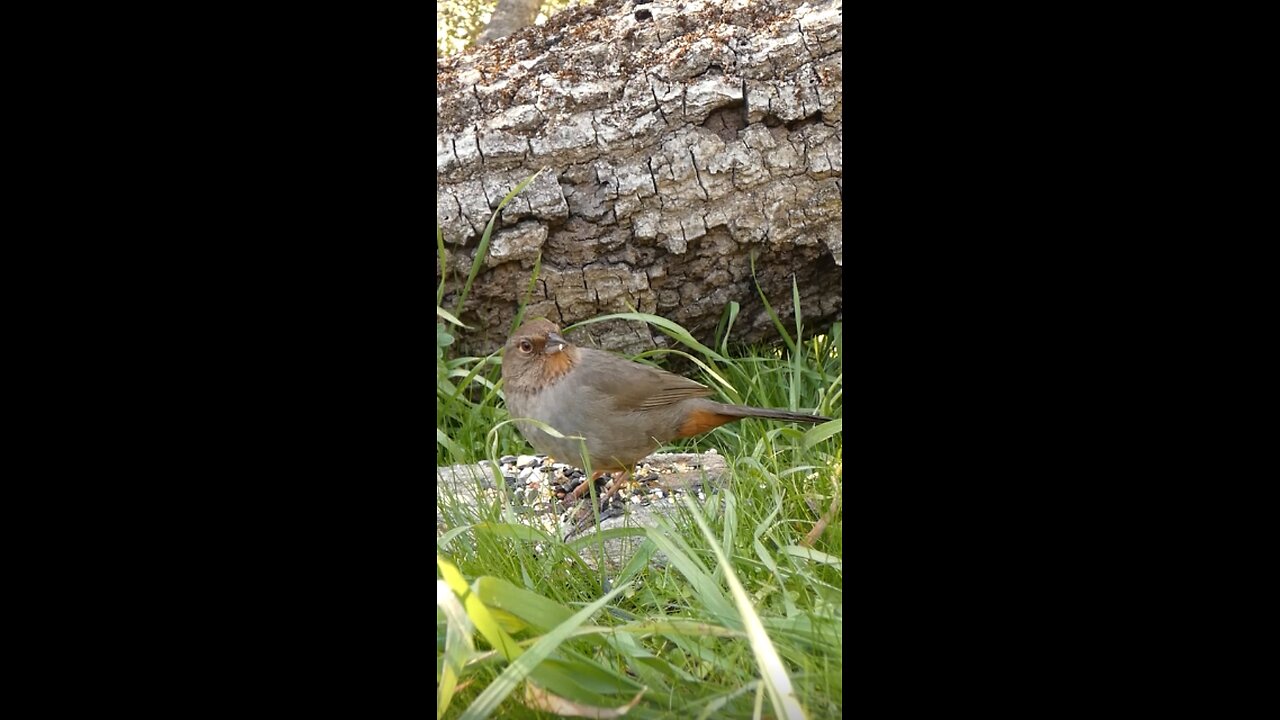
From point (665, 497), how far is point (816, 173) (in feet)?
2.71

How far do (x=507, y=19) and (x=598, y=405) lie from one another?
867 mm

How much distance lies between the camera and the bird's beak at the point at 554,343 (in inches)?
79.5

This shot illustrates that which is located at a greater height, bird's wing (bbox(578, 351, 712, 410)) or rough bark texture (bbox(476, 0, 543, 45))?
rough bark texture (bbox(476, 0, 543, 45))

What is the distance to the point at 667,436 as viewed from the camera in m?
2.11

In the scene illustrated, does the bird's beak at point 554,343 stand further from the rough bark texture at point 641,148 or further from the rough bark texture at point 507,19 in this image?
the rough bark texture at point 507,19

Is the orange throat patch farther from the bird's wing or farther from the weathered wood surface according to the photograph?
the weathered wood surface

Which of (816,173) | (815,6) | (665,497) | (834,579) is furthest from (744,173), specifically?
(834,579)

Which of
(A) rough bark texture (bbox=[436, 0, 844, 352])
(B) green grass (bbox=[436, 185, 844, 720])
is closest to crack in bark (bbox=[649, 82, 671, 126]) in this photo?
(A) rough bark texture (bbox=[436, 0, 844, 352])

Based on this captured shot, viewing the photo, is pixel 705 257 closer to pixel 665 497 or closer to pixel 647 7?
Answer: pixel 647 7

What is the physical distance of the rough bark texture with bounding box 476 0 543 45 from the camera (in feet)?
7.54

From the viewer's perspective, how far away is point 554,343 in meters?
2.02

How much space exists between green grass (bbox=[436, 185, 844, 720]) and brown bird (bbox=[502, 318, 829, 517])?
0.35ft

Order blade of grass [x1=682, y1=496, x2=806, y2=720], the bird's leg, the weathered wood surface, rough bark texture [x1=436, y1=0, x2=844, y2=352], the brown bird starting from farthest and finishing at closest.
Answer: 1. rough bark texture [x1=436, y1=0, x2=844, y2=352]
2. the brown bird
3. the bird's leg
4. the weathered wood surface
5. blade of grass [x1=682, y1=496, x2=806, y2=720]

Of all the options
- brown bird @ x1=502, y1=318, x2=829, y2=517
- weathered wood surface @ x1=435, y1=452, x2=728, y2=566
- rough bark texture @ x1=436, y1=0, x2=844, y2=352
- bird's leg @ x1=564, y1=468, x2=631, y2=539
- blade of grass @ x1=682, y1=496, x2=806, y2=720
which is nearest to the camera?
blade of grass @ x1=682, y1=496, x2=806, y2=720
